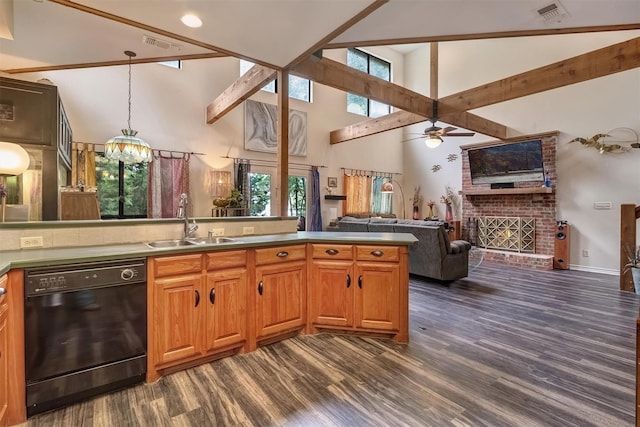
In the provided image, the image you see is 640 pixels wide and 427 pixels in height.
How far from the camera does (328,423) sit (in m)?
1.78

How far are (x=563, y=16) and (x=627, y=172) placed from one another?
177 inches

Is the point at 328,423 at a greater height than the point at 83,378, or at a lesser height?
lesser

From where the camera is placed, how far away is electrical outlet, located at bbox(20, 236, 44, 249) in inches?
83.2

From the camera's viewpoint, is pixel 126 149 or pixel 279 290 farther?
pixel 126 149

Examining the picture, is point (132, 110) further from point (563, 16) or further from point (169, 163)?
point (563, 16)

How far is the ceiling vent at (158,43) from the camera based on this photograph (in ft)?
11.0

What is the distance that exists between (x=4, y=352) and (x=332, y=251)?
2.21 meters

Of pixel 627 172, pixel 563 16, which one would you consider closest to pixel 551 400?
pixel 563 16

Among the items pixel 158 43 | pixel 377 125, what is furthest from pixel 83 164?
pixel 377 125

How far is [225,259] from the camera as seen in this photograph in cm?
243

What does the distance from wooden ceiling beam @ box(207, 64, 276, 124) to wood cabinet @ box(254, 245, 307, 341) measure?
2.29 meters

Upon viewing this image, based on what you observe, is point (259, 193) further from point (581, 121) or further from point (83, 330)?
point (581, 121)

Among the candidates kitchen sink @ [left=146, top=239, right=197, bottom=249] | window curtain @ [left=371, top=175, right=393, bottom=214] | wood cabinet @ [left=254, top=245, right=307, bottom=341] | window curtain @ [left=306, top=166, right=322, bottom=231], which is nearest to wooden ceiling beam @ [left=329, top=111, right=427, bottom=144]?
window curtain @ [left=306, top=166, right=322, bottom=231]

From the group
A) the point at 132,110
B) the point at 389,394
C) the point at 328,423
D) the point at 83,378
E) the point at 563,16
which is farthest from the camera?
the point at 132,110
